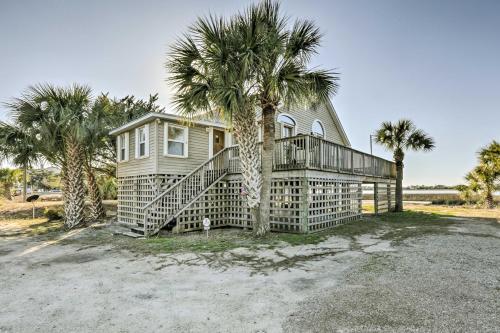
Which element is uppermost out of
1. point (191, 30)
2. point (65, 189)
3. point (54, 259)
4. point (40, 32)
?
point (40, 32)

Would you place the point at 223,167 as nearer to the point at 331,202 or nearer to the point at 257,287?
the point at 331,202

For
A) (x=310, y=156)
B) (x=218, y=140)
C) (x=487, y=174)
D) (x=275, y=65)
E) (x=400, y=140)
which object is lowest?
(x=487, y=174)

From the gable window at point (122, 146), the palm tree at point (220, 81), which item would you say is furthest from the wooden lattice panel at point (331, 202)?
the gable window at point (122, 146)

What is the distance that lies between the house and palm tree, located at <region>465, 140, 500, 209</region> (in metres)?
11.2

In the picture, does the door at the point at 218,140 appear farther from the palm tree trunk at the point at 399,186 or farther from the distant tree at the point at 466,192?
the distant tree at the point at 466,192

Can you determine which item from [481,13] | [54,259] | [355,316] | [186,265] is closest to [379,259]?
[355,316]

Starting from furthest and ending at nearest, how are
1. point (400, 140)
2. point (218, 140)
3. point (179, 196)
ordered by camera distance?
point (400, 140) < point (218, 140) < point (179, 196)

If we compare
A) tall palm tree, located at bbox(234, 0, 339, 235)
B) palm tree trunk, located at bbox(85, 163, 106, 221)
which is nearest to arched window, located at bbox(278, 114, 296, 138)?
tall palm tree, located at bbox(234, 0, 339, 235)

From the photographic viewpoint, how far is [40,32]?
10758mm

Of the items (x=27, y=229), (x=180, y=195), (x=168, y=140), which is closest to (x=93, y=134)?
(x=168, y=140)

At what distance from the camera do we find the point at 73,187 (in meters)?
12.7

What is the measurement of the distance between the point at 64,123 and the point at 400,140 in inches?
749

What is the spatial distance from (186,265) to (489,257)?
6648mm

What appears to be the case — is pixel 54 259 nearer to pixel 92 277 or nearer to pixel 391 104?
pixel 92 277
